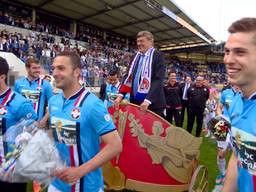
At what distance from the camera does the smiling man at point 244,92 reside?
83.7 inches

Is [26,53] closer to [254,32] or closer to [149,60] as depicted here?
[149,60]

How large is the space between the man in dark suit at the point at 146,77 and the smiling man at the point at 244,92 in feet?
9.73

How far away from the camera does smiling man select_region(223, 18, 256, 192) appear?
2127mm

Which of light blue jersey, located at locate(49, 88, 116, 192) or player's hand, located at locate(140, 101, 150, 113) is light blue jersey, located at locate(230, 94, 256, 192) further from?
player's hand, located at locate(140, 101, 150, 113)

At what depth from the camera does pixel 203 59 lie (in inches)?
2867

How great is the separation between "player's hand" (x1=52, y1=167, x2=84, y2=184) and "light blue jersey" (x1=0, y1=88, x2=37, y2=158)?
130 centimetres

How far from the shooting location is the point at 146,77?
5.55 metres

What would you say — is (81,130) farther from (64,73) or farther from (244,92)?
(244,92)

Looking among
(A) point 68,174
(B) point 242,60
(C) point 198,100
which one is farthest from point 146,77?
(C) point 198,100

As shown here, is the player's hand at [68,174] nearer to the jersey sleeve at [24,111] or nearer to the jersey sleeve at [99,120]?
the jersey sleeve at [99,120]

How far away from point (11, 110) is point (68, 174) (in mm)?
1400

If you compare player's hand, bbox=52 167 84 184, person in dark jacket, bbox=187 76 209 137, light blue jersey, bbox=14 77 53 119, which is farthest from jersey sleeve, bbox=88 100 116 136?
person in dark jacket, bbox=187 76 209 137

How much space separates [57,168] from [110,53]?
36.5m

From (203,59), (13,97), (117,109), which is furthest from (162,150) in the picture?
(203,59)
